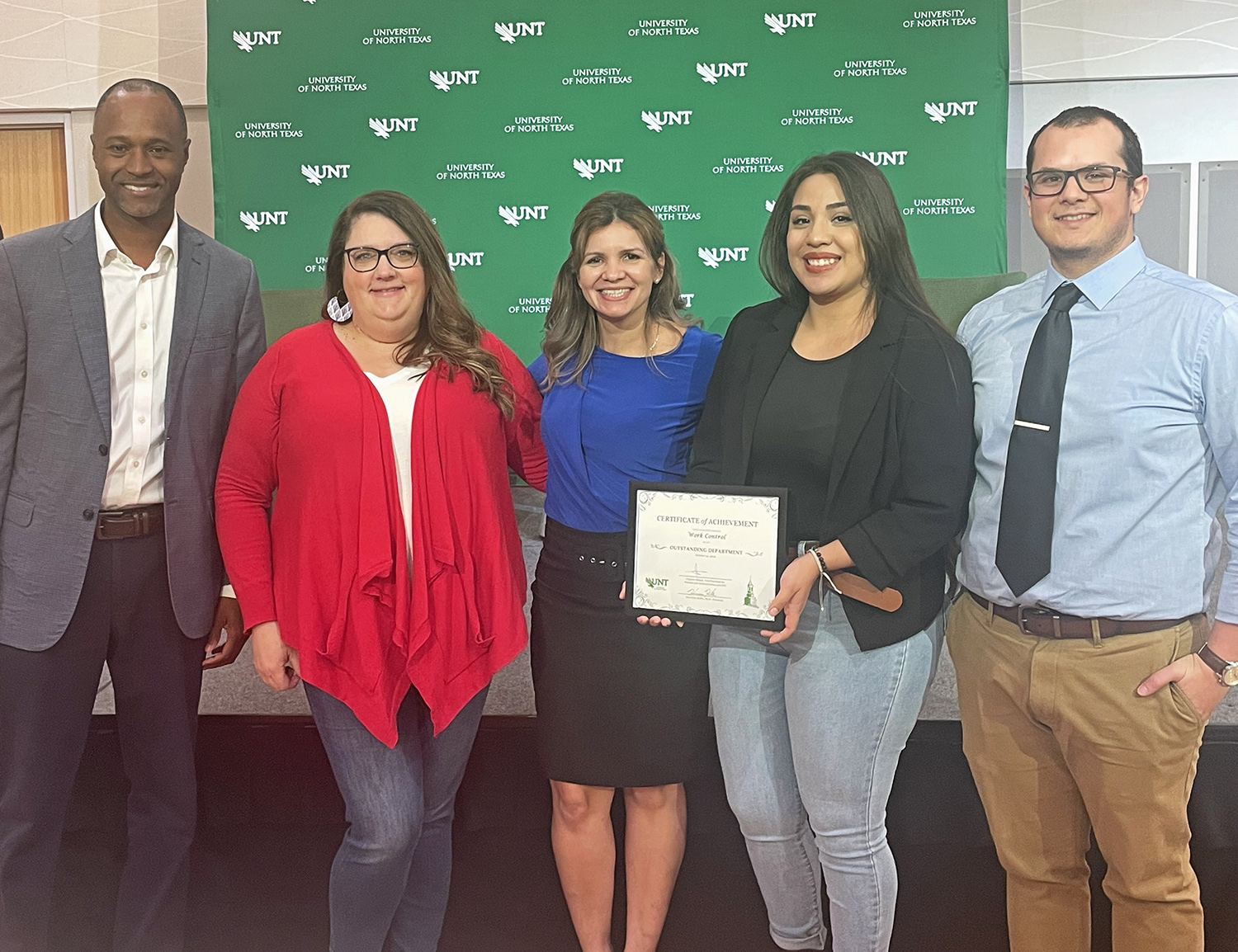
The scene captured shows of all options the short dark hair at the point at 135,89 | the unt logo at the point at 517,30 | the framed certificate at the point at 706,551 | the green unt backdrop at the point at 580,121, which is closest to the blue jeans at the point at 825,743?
the framed certificate at the point at 706,551

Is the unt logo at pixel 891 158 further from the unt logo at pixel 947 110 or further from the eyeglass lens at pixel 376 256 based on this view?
the eyeglass lens at pixel 376 256

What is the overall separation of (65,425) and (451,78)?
9.17 ft

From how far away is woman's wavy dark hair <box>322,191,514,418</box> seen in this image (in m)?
1.72

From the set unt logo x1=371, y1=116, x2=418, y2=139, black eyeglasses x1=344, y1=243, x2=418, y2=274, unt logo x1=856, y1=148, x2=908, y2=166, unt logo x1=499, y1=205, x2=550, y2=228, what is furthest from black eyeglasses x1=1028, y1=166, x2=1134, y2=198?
unt logo x1=371, y1=116, x2=418, y2=139

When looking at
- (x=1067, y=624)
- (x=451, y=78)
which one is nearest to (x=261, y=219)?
(x=451, y=78)

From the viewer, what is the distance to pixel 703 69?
4.08 m

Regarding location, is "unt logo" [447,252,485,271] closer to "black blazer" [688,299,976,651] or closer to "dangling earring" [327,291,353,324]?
"dangling earring" [327,291,353,324]

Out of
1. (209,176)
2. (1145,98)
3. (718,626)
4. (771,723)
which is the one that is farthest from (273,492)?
(1145,98)

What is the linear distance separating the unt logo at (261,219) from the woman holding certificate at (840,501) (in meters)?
2.78

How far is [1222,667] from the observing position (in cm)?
162

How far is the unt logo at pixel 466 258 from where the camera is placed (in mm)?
4172

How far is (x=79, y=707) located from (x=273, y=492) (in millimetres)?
557

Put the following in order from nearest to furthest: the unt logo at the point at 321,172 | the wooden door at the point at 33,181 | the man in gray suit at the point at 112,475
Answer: the man in gray suit at the point at 112,475 < the wooden door at the point at 33,181 < the unt logo at the point at 321,172

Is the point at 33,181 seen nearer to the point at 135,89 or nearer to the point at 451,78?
the point at 135,89
